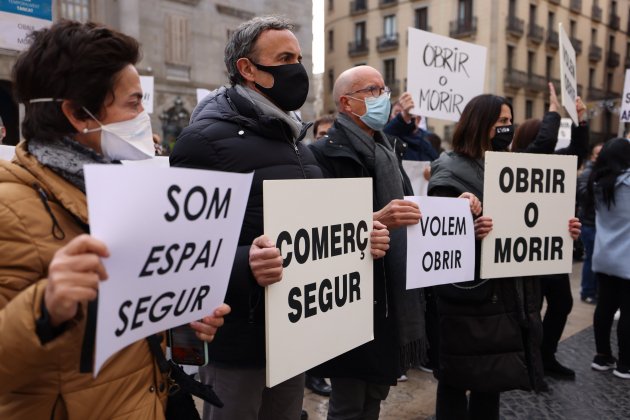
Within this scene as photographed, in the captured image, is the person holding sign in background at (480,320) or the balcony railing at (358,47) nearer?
the person holding sign in background at (480,320)

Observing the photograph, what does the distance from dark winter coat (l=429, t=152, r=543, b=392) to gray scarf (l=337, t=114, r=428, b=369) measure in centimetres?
22

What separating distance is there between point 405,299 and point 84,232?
1550 millimetres

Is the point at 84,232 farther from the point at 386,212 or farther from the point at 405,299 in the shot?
the point at 405,299

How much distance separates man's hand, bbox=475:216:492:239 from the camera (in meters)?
2.72

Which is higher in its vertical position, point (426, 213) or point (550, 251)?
point (426, 213)

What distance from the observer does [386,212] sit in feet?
7.84

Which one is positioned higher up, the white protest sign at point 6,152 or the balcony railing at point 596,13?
the balcony railing at point 596,13

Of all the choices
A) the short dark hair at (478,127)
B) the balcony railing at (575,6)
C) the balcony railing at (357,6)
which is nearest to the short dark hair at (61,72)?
the short dark hair at (478,127)

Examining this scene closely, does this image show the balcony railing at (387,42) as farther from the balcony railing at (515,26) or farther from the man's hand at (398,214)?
the man's hand at (398,214)

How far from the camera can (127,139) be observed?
153 centimetres

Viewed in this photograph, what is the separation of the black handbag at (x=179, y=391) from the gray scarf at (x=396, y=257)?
1.06 meters

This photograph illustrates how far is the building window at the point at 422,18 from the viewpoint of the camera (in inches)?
1397

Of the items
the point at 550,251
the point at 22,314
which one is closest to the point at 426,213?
the point at 550,251

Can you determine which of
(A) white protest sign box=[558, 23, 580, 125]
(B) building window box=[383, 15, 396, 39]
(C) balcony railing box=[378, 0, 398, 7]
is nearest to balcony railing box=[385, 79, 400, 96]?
(B) building window box=[383, 15, 396, 39]
